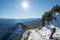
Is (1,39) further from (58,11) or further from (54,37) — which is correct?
(54,37)

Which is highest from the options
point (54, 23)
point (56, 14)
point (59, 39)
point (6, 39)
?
point (56, 14)

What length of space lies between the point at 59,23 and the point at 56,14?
3.02m

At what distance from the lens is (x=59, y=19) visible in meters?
23.0

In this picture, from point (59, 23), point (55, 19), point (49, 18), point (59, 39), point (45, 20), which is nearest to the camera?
point (59, 39)

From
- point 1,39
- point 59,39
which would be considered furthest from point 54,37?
point 1,39

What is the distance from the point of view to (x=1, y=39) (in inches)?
2388

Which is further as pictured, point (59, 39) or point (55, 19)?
point (55, 19)

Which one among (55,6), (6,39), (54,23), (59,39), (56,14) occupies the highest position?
(55,6)

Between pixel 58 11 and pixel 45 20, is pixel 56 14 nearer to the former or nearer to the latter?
pixel 58 11

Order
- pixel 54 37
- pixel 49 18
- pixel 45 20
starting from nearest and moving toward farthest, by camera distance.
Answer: pixel 54 37, pixel 49 18, pixel 45 20

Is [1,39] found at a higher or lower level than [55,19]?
lower

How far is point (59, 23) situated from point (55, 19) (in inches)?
87.0

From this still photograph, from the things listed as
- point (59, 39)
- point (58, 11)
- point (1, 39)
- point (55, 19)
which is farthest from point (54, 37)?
point (1, 39)

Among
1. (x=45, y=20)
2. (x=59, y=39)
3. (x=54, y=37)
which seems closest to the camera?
(x=59, y=39)
